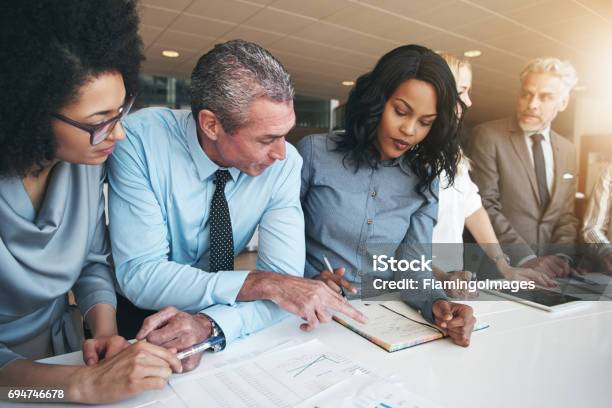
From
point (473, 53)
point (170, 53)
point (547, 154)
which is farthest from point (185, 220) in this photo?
Answer: point (170, 53)

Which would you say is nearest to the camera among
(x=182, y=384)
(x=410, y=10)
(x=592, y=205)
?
(x=182, y=384)

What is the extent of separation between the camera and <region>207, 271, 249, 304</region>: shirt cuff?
3.86 feet

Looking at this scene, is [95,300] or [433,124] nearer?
[95,300]

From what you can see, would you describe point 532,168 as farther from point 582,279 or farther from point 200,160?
point 200,160

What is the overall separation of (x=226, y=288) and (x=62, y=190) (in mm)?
513

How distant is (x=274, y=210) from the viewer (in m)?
1.44

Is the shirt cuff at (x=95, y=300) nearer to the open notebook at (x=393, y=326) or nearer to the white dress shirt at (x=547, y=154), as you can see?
the open notebook at (x=393, y=326)

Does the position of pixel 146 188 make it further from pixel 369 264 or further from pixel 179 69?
pixel 179 69

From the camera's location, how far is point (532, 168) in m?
2.54

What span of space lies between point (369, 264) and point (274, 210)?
493 millimetres

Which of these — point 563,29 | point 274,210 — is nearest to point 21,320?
point 274,210

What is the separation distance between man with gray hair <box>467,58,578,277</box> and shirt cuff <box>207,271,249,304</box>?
178 centimetres

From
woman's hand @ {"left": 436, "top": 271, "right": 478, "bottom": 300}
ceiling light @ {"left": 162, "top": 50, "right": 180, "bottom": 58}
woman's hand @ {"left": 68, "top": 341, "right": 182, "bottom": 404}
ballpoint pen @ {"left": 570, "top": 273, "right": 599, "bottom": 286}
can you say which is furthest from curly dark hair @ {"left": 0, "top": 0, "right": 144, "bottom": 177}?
ceiling light @ {"left": 162, "top": 50, "right": 180, "bottom": 58}

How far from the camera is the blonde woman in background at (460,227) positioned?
1.81 meters
